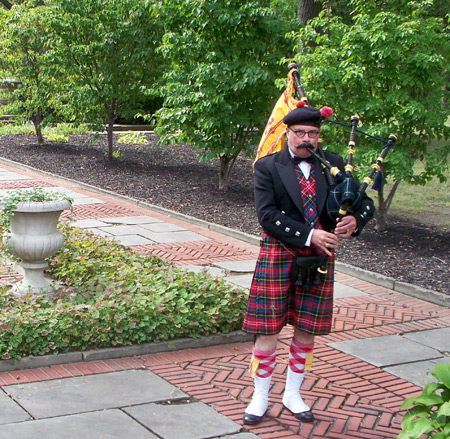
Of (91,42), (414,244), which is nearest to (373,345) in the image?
(414,244)

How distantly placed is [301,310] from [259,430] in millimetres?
755

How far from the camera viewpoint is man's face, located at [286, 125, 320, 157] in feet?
13.1

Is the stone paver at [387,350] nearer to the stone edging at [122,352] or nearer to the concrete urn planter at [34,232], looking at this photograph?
the stone edging at [122,352]

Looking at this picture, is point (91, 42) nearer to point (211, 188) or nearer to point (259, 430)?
point (211, 188)

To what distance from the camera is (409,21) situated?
29.5ft

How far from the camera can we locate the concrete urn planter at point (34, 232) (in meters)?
5.88

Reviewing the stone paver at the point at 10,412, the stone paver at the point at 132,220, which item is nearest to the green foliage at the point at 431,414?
the stone paver at the point at 10,412

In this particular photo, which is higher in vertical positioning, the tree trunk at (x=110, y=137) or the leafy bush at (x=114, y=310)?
the tree trunk at (x=110, y=137)

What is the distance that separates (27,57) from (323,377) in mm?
13995

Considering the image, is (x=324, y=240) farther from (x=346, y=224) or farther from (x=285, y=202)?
(x=285, y=202)

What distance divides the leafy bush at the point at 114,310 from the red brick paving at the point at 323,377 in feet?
0.59

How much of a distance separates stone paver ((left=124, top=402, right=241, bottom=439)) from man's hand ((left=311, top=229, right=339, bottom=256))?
1.20m

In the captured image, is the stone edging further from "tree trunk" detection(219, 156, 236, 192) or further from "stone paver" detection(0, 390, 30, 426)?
"tree trunk" detection(219, 156, 236, 192)

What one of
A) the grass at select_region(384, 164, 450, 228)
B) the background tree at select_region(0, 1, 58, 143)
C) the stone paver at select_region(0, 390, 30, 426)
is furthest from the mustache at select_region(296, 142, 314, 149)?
the background tree at select_region(0, 1, 58, 143)
